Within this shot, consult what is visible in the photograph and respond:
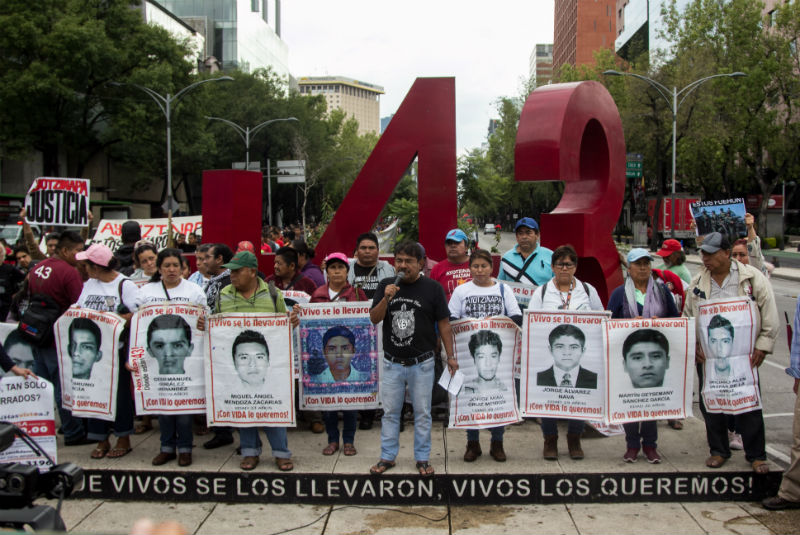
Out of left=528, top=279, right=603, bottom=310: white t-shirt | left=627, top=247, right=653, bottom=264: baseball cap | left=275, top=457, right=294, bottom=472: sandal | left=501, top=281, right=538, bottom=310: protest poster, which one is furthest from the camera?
left=501, top=281, right=538, bottom=310: protest poster

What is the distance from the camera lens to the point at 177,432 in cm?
566

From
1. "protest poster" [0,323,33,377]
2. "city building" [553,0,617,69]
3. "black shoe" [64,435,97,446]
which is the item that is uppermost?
"city building" [553,0,617,69]

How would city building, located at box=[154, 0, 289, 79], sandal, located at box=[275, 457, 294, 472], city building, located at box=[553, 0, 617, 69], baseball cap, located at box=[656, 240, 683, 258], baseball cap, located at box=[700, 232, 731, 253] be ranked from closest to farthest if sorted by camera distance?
sandal, located at box=[275, 457, 294, 472] → baseball cap, located at box=[700, 232, 731, 253] → baseball cap, located at box=[656, 240, 683, 258] → city building, located at box=[154, 0, 289, 79] → city building, located at box=[553, 0, 617, 69]

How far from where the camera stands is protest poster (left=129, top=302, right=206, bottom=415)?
223 inches

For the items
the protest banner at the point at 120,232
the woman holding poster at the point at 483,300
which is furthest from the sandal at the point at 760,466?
the protest banner at the point at 120,232

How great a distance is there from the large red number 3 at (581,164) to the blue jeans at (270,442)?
3.78m

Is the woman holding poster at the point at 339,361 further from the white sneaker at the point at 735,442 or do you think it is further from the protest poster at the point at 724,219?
the protest poster at the point at 724,219

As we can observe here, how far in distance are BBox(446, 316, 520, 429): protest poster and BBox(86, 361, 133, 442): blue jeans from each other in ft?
9.10

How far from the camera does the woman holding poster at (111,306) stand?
5828mm

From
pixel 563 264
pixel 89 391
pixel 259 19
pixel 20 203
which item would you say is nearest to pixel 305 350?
pixel 89 391

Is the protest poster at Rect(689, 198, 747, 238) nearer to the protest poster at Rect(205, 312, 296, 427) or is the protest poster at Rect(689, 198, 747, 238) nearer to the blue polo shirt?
the blue polo shirt

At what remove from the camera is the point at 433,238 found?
8477 millimetres

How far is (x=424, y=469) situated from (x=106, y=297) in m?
3.09

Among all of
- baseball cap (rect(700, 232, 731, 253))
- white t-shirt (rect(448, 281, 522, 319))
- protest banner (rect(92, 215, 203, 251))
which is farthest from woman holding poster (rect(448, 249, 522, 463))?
protest banner (rect(92, 215, 203, 251))
